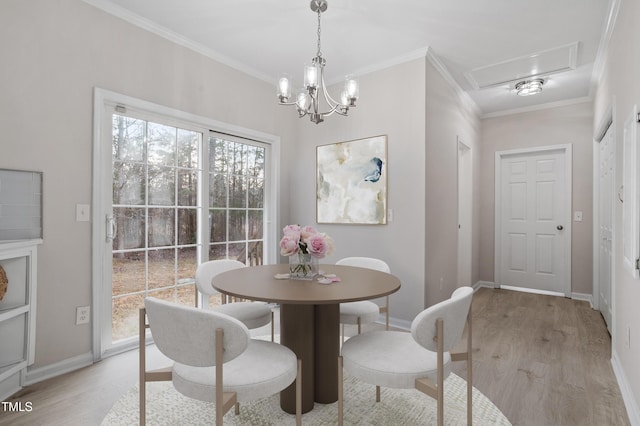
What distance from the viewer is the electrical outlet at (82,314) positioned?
2.31 meters

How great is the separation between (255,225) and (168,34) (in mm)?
1985

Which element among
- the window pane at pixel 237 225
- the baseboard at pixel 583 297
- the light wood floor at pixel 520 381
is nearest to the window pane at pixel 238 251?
the window pane at pixel 237 225

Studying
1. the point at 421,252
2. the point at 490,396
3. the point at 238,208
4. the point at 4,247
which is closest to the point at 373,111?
the point at 421,252

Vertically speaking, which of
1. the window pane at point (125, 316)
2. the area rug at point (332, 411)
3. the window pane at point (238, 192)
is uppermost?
the window pane at point (238, 192)

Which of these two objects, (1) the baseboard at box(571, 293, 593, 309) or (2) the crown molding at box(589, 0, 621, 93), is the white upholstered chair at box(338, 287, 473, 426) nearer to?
(2) the crown molding at box(589, 0, 621, 93)

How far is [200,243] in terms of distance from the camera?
10.3 ft

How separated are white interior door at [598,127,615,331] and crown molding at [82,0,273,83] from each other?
3.53 meters

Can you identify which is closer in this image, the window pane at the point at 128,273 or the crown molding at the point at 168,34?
the crown molding at the point at 168,34

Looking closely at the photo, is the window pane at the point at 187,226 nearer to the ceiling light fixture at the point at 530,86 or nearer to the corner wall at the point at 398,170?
the corner wall at the point at 398,170

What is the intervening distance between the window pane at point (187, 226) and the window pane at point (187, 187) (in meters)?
0.08

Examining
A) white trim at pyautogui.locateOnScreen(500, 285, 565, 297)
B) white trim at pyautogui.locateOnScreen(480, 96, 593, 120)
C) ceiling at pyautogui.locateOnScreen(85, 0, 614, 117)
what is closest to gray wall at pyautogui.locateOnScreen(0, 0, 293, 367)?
ceiling at pyautogui.locateOnScreen(85, 0, 614, 117)

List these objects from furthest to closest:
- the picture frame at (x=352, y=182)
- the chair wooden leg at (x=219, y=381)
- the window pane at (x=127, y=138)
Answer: the picture frame at (x=352, y=182), the window pane at (x=127, y=138), the chair wooden leg at (x=219, y=381)

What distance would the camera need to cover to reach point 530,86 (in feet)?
12.6

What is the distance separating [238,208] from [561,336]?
3324 millimetres
